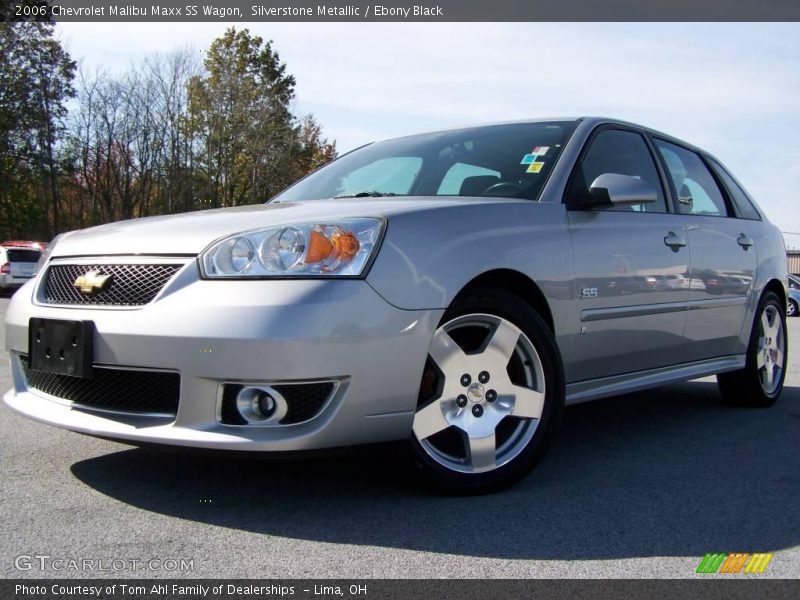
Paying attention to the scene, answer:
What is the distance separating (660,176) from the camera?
447cm

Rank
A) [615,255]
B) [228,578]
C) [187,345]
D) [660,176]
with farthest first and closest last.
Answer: [660,176], [615,255], [187,345], [228,578]

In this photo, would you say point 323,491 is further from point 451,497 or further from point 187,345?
point 187,345

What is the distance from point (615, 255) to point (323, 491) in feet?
5.62

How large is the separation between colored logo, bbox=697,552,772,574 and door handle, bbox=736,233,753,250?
2.86 metres

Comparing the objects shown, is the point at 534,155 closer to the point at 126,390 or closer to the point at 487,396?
the point at 487,396

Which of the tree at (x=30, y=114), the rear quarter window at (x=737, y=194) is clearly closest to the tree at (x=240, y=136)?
the tree at (x=30, y=114)

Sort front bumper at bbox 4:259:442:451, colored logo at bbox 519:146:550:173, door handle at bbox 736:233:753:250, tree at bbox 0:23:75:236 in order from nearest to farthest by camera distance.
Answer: front bumper at bbox 4:259:442:451
colored logo at bbox 519:146:550:173
door handle at bbox 736:233:753:250
tree at bbox 0:23:75:236

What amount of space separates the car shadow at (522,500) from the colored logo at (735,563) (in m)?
0.05

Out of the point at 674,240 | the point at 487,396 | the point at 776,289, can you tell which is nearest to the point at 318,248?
the point at 487,396

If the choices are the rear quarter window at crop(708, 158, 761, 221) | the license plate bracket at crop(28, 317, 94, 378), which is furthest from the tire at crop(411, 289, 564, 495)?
the rear quarter window at crop(708, 158, 761, 221)

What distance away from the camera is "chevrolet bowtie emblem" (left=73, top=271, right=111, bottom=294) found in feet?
9.45

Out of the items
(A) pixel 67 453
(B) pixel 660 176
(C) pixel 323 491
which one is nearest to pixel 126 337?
(C) pixel 323 491

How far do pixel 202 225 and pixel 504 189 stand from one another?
1359mm

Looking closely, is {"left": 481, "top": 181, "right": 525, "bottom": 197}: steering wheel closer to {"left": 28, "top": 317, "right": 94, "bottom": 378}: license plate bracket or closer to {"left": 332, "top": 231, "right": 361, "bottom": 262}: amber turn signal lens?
{"left": 332, "top": 231, "right": 361, "bottom": 262}: amber turn signal lens
